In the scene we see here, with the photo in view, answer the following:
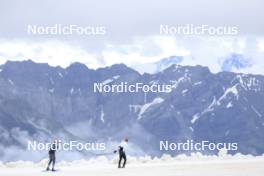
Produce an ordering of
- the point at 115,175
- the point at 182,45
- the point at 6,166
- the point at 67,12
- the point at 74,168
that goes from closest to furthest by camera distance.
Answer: the point at 115,175
the point at 74,168
the point at 6,166
the point at 67,12
the point at 182,45

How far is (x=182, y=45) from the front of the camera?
146375mm

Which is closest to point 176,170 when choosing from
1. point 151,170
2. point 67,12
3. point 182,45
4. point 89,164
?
point 151,170

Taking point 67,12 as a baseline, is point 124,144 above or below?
below

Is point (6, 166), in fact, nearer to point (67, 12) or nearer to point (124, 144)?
point (124, 144)

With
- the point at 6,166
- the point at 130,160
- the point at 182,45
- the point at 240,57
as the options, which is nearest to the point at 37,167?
the point at 6,166

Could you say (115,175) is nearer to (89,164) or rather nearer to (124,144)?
(124,144)

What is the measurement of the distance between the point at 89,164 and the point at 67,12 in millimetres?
30993

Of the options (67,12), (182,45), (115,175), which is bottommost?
(115,175)

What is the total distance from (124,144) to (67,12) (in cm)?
3606

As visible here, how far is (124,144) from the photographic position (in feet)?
98.3

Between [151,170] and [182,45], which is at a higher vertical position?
[182,45]

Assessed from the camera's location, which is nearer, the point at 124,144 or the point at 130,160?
the point at 124,144

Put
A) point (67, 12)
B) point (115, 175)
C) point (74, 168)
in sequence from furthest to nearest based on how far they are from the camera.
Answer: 1. point (67, 12)
2. point (74, 168)
3. point (115, 175)

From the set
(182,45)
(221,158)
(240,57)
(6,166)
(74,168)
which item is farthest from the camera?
(240,57)
